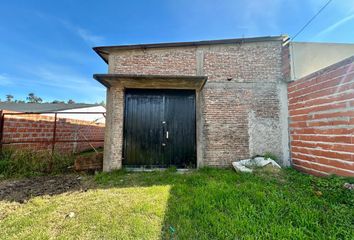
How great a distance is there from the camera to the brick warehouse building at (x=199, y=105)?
5047 mm

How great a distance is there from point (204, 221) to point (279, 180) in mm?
2645

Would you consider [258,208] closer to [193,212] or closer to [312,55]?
[193,212]

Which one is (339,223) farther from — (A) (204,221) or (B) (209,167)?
(B) (209,167)

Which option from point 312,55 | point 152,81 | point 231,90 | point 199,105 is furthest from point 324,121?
point 152,81

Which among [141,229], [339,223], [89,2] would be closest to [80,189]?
[141,229]

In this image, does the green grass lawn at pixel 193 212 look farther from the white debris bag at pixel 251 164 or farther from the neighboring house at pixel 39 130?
the neighboring house at pixel 39 130

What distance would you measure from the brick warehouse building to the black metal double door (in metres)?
0.03

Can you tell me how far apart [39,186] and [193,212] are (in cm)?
405

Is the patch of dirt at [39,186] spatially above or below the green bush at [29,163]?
below

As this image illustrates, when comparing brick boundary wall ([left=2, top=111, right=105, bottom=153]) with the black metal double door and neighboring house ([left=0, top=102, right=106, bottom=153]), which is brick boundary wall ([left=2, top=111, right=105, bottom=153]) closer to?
neighboring house ([left=0, top=102, right=106, bottom=153])

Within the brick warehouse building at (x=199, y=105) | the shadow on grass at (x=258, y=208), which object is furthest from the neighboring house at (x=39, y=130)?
the shadow on grass at (x=258, y=208)

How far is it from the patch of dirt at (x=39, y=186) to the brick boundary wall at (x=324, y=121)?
5.97m

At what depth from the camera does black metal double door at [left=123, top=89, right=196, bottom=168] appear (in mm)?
5117

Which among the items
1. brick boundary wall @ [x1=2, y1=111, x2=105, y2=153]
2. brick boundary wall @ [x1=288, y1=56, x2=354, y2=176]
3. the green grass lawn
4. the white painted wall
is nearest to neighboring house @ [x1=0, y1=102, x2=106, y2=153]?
brick boundary wall @ [x1=2, y1=111, x2=105, y2=153]
